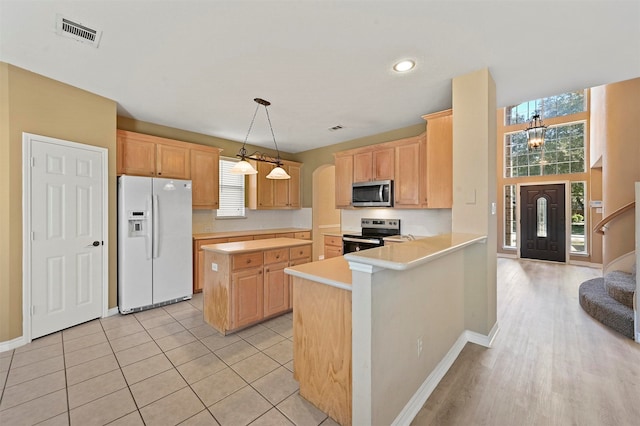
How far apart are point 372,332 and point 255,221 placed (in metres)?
4.66

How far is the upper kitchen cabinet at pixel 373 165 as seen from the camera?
4.50 meters

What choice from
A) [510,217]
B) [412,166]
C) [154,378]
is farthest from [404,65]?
[510,217]

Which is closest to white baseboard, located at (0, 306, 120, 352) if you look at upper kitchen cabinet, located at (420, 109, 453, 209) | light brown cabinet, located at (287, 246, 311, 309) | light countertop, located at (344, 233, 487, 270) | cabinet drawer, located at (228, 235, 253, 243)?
cabinet drawer, located at (228, 235, 253, 243)

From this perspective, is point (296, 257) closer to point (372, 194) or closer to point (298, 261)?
point (298, 261)

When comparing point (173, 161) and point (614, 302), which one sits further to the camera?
point (173, 161)

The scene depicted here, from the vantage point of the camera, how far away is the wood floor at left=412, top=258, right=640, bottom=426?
1.70 m

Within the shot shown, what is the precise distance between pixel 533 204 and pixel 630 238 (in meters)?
2.93

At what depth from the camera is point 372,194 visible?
15.2 feet

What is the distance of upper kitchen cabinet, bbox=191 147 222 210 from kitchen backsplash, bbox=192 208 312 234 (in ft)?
1.03

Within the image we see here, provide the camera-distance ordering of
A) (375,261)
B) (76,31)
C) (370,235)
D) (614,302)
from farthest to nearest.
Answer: (370,235), (614,302), (76,31), (375,261)

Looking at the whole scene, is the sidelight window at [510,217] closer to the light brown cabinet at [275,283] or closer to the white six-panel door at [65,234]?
the light brown cabinet at [275,283]

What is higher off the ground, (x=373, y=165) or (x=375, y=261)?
(x=373, y=165)

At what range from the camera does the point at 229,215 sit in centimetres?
528

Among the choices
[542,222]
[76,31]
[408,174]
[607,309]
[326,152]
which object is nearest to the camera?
[76,31]
